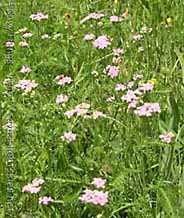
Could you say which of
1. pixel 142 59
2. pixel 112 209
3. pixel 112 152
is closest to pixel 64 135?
pixel 112 152

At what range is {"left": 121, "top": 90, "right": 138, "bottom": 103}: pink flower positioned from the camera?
2.18 metres

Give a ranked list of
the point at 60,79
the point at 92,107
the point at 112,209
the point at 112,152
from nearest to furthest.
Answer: the point at 112,209, the point at 112,152, the point at 92,107, the point at 60,79

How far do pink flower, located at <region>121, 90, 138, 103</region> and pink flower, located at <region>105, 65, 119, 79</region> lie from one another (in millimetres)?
213

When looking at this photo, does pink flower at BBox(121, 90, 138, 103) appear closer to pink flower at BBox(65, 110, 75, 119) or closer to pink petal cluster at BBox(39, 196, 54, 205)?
pink flower at BBox(65, 110, 75, 119)

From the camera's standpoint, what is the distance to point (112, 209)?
2.04 meters

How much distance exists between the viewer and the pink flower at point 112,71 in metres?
2.44

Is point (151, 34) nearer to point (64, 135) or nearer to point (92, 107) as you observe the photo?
point (92, 107)

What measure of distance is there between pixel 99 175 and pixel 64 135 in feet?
0.49

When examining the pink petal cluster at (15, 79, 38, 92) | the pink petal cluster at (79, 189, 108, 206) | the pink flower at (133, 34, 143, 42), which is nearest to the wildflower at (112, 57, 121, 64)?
the pink flower at (133, 34, 143, 42)

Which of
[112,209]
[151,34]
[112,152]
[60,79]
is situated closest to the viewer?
[112,209]

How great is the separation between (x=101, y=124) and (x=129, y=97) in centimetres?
16

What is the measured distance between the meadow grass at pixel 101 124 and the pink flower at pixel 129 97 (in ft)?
0.12

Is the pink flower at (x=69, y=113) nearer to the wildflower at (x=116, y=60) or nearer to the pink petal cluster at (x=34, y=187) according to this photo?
the pink petal cluster at (x=34, y=187)

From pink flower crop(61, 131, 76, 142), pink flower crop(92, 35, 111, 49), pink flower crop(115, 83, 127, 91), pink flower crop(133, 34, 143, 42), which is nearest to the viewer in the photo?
pink flower crop(61, 131, 76, 142)
